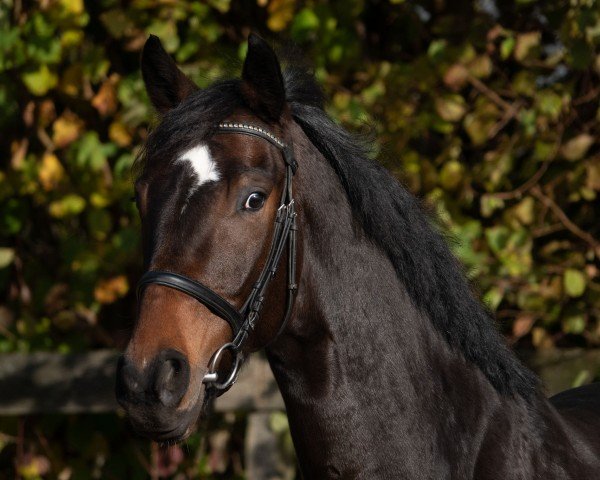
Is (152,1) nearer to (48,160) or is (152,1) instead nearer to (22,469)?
(48,160)

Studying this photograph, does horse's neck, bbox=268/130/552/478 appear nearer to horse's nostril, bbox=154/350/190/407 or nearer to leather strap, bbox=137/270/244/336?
leather strap, bbox=137/270/244/336

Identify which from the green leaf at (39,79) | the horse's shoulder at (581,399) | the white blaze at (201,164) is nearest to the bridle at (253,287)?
the white blaze at (201,164)

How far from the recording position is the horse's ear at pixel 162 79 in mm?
2521

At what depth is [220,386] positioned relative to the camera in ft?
6.98

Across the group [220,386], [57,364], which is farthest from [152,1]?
[220,386]

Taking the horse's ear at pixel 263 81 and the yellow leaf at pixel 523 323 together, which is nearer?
the horse's ear at pixel 263 81

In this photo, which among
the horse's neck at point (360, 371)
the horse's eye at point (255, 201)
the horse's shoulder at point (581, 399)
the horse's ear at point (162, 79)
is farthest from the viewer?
the horse's shoulder at point (581, 399)

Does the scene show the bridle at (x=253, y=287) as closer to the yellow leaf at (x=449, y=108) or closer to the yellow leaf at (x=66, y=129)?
the yellow leaf at (x=449, y=108)

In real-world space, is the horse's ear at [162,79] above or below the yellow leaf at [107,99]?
above

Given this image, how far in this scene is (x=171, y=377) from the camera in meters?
1.97

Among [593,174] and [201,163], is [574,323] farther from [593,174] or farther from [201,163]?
[201,163]

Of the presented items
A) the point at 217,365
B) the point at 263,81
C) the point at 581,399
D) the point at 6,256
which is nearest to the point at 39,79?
the point at 6,256

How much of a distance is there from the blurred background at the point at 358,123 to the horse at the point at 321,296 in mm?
1669

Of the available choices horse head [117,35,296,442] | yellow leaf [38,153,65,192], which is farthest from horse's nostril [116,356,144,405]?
yellow leaf [38,153,65,192]
